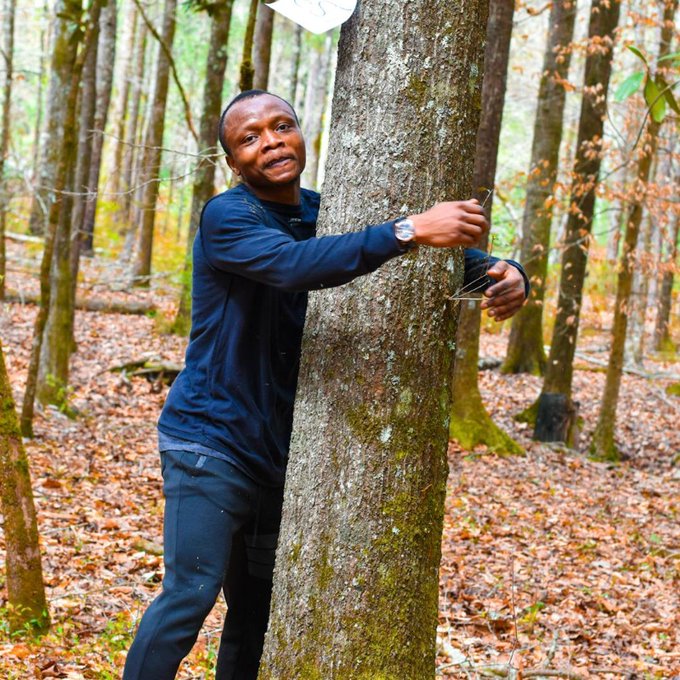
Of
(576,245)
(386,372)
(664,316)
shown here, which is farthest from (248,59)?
(664,316)

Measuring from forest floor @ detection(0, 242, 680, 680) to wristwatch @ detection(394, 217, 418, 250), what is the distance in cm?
229

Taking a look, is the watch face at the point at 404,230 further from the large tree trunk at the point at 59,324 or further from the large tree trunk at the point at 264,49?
the large tree trunk at the point at 264,49

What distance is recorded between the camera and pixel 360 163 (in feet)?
8.45

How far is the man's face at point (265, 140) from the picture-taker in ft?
9.01

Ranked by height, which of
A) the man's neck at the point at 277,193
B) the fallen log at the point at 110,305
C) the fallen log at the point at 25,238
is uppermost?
the fallen log at the point at 25,238

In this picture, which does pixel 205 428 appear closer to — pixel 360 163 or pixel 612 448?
pixel 360 163

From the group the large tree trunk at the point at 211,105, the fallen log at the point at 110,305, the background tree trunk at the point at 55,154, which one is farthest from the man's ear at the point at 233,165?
the fallen log at the point at 110,305

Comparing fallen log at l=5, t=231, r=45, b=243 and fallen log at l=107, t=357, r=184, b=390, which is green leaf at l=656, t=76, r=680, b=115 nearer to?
fallen log at l=107, t=357, r=184, b=390

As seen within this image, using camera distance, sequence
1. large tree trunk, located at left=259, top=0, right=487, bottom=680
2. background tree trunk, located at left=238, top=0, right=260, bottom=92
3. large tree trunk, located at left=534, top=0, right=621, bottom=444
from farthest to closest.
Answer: large tree trunk, located at left=534, top=0, right=621, bottom=444
background tree trunk, located at left=238, top=0, right=260, bottom=92
large tree trunk, located at left=259, top=0, right=487, bottom=680

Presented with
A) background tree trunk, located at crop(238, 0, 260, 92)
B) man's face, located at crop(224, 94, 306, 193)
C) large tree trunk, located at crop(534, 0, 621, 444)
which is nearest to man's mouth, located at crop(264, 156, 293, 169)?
man's face, located at crop(224, 94, 306, 193)

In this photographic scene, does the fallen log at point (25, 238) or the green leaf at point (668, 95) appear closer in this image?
the green leaf at point (668, 95)

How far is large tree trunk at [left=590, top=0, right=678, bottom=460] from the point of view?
34.4ft

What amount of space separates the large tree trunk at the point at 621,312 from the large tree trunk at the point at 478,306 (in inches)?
56.1

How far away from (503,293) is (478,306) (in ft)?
24.2
